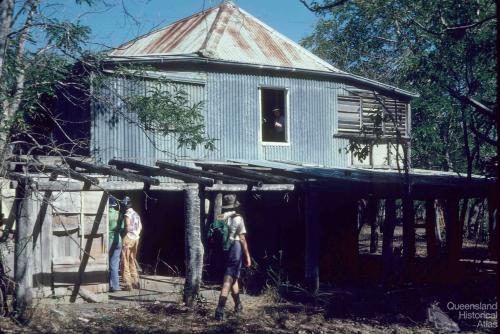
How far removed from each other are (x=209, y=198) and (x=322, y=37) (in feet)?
58.5

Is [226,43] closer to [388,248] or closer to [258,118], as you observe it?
[258,118]

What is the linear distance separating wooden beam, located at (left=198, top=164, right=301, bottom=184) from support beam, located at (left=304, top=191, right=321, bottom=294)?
21.4 inches

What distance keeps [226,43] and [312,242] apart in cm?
673

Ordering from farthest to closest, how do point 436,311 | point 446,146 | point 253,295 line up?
point 446,146 → point 253,295 → point 436,311

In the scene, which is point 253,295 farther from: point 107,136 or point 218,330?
point 107,136

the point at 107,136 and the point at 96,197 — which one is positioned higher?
the point at 107,136

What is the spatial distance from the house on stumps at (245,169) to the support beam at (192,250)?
18 millimetres

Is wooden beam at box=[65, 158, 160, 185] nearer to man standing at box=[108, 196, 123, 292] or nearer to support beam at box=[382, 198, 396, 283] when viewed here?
man standing at box=[108, 196, 123, 292]

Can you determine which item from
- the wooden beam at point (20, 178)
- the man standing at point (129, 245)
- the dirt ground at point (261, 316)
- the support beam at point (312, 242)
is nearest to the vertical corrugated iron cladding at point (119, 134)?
the man standing at point (129, 245)

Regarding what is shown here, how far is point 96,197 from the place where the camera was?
10391 millimetres

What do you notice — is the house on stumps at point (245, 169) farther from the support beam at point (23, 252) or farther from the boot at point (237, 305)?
the boot at point (237, 305)

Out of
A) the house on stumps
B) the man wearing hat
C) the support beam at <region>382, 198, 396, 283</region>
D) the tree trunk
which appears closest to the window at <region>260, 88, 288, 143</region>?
the house on stumps

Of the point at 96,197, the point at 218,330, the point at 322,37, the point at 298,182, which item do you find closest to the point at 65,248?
the point at 96,197

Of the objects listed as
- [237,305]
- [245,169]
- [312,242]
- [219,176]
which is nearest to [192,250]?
[237,305]
